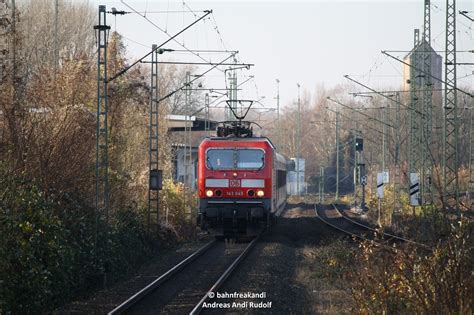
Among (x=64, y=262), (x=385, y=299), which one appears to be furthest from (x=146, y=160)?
(x=385, y=299)

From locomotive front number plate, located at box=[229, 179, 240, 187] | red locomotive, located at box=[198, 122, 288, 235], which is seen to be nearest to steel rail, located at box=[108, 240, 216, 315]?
red locomotive, located at box=[198, 122, 288, 235]

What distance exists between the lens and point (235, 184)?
22.8 metres

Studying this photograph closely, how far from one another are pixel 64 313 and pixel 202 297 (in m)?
2.62

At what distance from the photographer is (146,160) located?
102 feet

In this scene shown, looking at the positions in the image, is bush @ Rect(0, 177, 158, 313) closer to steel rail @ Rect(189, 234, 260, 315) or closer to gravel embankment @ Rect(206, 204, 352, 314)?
steel rail @ Rect(189, 234, 260, 315)

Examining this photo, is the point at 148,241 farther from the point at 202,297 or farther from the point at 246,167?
the point at 202,297

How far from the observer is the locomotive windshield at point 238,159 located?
2295 centimetres

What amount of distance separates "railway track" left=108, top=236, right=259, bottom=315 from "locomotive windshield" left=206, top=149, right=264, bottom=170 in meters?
2.49

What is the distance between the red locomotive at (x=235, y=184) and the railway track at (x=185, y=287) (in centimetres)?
114

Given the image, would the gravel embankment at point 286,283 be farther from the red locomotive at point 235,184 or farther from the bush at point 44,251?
the bush at point 44,251

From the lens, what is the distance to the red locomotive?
2267cm

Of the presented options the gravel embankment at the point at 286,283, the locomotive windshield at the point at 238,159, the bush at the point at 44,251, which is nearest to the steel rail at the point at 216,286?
the gravel embankment at the point at 286,283

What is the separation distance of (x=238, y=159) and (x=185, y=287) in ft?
26.7

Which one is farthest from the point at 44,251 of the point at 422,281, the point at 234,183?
the point at 234,183
